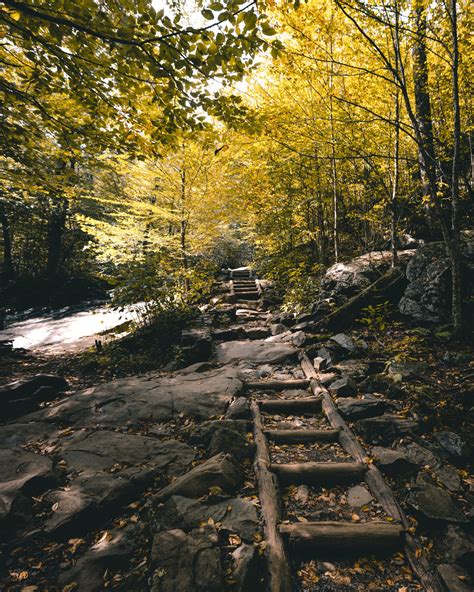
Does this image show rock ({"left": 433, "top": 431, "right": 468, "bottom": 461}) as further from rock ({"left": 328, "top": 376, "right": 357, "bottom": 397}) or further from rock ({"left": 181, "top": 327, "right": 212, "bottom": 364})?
rock ({"left": 181, "top": 327, "right": 212, "bottom": 364})

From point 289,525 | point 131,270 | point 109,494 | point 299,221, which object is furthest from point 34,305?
point 289,525

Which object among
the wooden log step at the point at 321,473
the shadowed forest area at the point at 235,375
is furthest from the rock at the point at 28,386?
the wooden log step at the point at 321,473

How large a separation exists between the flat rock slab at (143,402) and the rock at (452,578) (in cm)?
286

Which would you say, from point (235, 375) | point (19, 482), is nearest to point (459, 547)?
point (19, 482)

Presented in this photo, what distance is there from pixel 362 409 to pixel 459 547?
175 cm

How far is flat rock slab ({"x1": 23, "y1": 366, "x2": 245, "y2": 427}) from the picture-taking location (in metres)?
4.17

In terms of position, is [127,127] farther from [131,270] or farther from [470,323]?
[470,323]

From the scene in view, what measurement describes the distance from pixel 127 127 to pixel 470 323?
630 cm

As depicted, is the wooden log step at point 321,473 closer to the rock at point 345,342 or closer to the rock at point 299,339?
the rock at point 345,342

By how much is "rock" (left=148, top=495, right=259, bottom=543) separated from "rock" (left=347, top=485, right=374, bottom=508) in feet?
3.01

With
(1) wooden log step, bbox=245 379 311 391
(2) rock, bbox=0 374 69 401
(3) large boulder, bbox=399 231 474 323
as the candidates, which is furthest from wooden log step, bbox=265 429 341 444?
(2) rock, bbox=0 374 69 401

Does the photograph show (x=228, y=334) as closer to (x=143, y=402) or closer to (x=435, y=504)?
(x=143, y=402)

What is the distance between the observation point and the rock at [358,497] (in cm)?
260

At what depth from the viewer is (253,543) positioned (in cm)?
217
